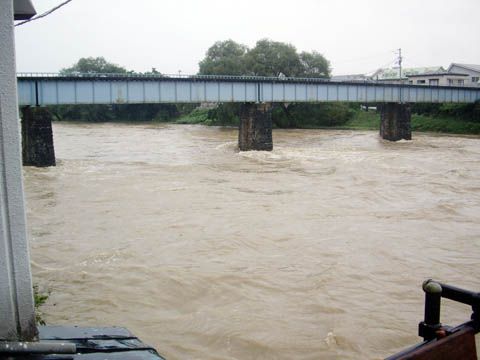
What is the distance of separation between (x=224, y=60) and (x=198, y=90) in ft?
88.4

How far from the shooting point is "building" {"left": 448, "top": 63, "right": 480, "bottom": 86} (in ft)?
235

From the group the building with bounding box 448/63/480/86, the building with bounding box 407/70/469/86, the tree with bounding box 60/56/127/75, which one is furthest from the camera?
the tree with bounding box 60/56/127/75

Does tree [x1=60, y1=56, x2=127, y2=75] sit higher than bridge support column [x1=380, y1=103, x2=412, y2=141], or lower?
higher

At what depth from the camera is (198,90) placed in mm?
37250

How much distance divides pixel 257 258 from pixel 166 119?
72.7 metres

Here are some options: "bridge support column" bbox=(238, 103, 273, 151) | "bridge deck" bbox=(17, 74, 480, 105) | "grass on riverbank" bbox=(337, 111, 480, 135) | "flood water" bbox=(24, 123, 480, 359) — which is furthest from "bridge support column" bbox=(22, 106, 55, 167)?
"grass on riverbank" bbox=(337, 111, 480, 135)

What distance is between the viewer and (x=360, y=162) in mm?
31594

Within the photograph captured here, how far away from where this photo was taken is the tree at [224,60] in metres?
61.5

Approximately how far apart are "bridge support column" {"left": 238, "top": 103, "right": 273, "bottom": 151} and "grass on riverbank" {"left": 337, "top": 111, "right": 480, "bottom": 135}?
25.5 m

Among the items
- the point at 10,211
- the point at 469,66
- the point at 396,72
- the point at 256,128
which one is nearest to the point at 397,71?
the point at 396,72

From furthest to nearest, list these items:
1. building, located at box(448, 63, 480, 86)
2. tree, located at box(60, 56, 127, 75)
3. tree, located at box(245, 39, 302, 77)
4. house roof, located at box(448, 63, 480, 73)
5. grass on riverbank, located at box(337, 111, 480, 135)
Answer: tree, located at box(60, 56, 127, 75) → house roof, located at box(448, 63, 480, 73) → building, located at box(448, 63, 480, 86) → tree, located at box(245, 39, 302, 77) → grass on riverbank, located at box(337, 111, 480, 135)

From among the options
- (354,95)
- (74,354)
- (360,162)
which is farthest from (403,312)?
(354,95)

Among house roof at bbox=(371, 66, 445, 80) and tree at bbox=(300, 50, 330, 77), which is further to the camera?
house roof at bbox=(371, 66, 445, 80)

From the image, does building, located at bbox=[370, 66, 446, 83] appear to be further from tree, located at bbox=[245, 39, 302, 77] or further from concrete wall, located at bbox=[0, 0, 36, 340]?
concrete wall, located at bbox=[0, 0, 36, 340]
